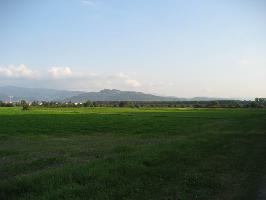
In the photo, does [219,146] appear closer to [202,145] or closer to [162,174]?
[202,145]

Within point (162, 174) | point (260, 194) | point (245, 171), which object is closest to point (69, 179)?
point (162, 174)

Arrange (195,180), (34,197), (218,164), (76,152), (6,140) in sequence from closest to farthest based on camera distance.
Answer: (34,197)
(195,180)
(218,164)
(76,152)
(6,140)

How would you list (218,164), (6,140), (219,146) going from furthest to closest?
1. (6,140)
2. (219,146)
3. (218,164)

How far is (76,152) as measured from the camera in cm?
2322

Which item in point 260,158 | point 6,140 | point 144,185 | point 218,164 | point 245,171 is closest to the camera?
point 144,185

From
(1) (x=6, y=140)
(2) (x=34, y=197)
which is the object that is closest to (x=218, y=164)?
(2) (x=34, y=197)

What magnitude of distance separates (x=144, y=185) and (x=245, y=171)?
198 inches

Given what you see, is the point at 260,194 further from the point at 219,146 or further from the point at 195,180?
the point at 219,146

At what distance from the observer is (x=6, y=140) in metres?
33.0

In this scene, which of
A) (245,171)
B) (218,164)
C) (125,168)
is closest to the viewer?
(125,168)

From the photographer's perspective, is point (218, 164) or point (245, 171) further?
point (218, 164)

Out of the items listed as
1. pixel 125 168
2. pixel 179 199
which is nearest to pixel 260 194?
pixel 179 199

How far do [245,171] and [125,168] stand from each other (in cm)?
452

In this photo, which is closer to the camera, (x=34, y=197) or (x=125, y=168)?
(x=34, y=197)
